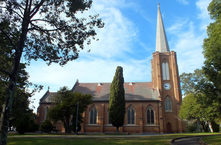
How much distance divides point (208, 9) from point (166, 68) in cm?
2229

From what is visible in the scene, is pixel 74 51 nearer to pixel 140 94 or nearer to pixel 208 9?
pixel 208 9

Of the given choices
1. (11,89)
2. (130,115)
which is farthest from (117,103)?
(11,89)

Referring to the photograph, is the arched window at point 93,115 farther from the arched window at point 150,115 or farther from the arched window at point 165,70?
the arched window at point 165,70

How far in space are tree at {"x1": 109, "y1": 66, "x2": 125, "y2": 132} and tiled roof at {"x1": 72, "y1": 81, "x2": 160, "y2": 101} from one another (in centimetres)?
779

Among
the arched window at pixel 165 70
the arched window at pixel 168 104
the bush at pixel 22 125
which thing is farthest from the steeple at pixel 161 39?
the bush at pixel 22 125

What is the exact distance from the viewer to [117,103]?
30125mm

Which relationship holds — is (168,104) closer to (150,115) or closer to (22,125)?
(150,115)

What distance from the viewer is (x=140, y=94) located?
128ft

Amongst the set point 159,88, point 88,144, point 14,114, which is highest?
point 159,88

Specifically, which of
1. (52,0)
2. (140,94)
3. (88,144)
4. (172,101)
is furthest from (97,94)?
(52,0)

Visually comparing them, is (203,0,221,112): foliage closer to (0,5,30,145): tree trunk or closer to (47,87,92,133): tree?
(0,5,30,145): tree trunk

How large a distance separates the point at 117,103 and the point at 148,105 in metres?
10.1

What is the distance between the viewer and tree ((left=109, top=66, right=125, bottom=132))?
97.3 feet

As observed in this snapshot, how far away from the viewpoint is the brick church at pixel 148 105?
36.0 metres
